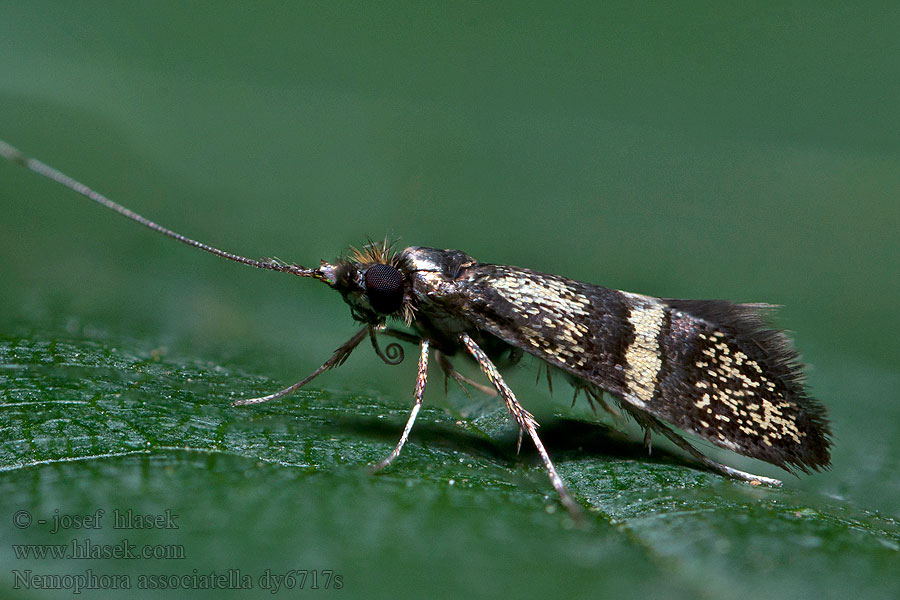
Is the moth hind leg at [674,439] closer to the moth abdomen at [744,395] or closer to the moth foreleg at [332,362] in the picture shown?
the moth abdomen at [744,395]

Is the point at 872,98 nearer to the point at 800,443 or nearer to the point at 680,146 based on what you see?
the point at 680,146

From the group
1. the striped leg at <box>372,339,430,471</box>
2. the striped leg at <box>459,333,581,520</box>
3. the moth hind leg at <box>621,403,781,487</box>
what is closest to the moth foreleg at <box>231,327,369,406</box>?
the striped leg at <box>372,339,430,471</box>

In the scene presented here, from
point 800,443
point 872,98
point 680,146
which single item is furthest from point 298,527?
point 872,98

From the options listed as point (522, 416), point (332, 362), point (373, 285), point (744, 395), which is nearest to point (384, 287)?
point (373, 285)

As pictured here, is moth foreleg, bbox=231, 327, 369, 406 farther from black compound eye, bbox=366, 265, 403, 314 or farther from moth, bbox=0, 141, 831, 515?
Result: black compound eye, bbox=366, 265, 403, 314

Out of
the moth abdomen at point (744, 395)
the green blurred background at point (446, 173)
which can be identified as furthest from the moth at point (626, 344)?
the green blurred background at point (446, 173)
